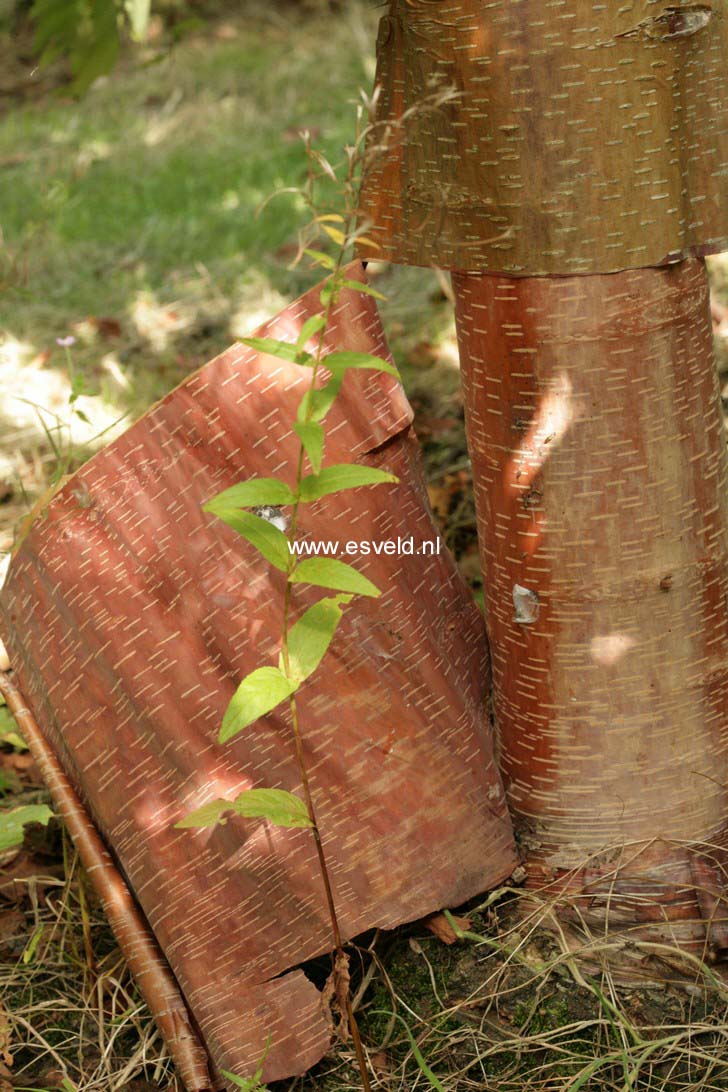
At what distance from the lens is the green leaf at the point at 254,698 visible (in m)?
1.36

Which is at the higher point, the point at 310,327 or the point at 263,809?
the point at 310,327

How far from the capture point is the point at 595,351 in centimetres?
162

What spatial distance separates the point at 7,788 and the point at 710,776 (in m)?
1.53

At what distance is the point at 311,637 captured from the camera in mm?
1423

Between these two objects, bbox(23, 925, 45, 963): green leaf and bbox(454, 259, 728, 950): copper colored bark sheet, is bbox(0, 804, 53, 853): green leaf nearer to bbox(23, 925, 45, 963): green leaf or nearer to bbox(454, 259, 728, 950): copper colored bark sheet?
bbox(23, 925, 45, 963): green leaf

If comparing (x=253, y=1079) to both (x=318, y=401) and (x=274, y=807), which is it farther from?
(x=318, y=401)

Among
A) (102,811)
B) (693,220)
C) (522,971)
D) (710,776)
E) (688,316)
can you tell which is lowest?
(522,971)

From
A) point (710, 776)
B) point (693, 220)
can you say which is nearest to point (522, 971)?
point (710, 776)

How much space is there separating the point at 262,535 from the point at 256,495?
57mm

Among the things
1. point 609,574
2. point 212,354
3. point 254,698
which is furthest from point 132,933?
point 212,354

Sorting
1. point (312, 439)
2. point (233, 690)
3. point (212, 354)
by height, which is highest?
point (312, 439)

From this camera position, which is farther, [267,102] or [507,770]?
[267,102]

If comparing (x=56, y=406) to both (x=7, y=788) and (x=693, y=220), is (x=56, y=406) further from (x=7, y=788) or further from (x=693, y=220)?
(x=693, y=220)

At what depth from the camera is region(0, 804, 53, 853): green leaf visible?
6.12 ft
